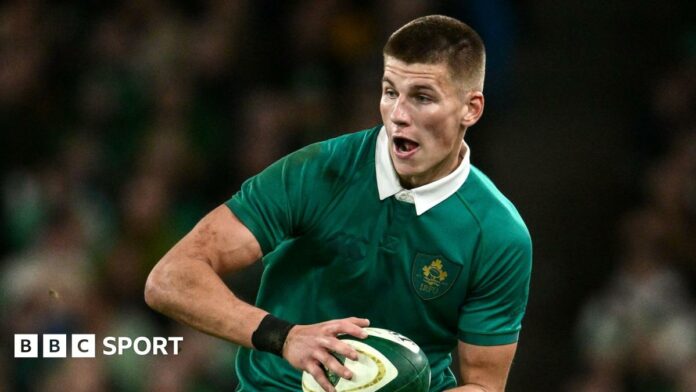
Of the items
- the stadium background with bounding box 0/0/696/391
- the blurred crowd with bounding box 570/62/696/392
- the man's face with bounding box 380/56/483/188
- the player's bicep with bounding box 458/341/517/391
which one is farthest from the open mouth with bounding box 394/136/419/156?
the blurred crowd with bounding box 570/62/696/392

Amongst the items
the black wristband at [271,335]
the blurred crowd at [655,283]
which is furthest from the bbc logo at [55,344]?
the blurred crowd at [655,283]

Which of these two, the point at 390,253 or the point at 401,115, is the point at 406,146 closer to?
the point at 401,115

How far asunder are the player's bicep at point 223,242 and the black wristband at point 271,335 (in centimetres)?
31

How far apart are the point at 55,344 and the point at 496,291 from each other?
272cm

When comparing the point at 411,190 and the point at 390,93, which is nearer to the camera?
the point at 390,93

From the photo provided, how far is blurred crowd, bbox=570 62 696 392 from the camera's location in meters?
7.65

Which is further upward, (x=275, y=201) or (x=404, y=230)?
(x=275, y=201)

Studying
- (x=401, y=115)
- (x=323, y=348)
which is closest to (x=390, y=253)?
(x=401, y=115)

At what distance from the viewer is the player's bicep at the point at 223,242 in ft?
13.2

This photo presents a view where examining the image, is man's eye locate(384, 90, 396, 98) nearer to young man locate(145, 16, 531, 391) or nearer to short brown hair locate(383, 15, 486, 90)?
young man locate(145, 16, 531, 391)

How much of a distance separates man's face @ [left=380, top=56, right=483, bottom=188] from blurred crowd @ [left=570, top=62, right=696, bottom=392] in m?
3.75

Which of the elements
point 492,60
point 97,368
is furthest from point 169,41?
point 97,368

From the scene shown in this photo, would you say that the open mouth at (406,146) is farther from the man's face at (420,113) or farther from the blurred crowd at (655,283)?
the blurred crowd at (655,283)

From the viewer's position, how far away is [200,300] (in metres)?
3.89
